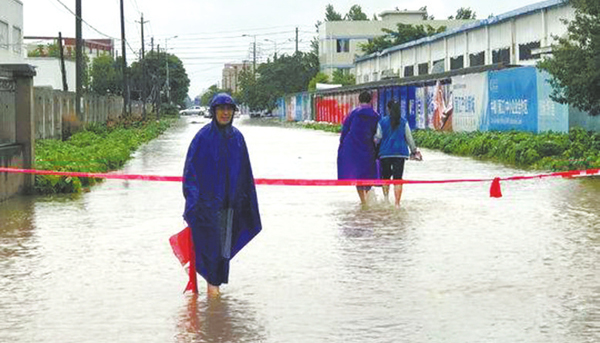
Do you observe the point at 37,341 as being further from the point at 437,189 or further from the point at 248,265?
the point at 437,189

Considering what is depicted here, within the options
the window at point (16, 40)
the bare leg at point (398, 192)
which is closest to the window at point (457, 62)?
the window at point (16, 40)

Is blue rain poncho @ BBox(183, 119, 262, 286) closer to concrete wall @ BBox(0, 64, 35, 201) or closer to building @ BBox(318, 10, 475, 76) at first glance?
concrete wall @ BBox(0, 64, 35, 201)

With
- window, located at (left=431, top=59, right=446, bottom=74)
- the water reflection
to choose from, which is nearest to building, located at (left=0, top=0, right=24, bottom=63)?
window, located at (left=431, top=59, right=446, bottom=74)

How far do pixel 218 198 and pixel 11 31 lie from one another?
5606 centimetres

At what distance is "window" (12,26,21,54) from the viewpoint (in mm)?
63125

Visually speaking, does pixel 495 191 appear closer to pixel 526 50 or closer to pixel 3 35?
pixel 526 50

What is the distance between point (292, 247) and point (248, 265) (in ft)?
4.01

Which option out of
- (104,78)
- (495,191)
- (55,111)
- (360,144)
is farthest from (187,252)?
(104,78)

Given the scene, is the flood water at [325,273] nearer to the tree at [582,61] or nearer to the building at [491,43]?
the tree at [582,61]

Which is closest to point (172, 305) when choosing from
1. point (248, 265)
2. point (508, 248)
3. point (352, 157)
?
point (248, 265)

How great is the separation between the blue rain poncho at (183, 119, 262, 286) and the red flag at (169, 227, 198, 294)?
0.26ft

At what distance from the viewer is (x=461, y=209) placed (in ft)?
48.8

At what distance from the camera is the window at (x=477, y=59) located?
5267 centimetres

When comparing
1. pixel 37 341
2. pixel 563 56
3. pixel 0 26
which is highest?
pixel 0 26
